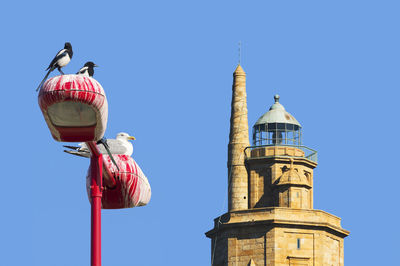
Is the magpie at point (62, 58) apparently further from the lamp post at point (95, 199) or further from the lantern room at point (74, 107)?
the lamp post at point (95, 199)

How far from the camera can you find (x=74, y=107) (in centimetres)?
2427

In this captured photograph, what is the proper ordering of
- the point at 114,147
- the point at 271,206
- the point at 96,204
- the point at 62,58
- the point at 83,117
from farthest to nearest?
the point at 271,206 < the point at 114,147 < the point at 62,58 < the point at 96,204 < the point at 83,117

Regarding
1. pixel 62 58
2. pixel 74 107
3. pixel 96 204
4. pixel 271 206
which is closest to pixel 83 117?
pixel 74 107

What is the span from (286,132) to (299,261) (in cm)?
1092

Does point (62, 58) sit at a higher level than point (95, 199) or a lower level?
higher

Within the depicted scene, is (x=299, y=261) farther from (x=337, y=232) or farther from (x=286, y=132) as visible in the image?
(x=286, y=132)

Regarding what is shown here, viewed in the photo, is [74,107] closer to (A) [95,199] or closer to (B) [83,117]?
(B) [83,117]

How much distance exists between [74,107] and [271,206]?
7617 centimetres

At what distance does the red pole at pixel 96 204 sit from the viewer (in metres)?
24.6

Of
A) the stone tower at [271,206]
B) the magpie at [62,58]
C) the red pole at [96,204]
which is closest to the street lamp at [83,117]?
the red pole at [96,204]

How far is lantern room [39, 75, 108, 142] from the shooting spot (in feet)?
78.8

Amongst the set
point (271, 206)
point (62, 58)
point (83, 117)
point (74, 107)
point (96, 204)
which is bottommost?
point (96, 204)

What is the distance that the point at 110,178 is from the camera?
2792 centimetres

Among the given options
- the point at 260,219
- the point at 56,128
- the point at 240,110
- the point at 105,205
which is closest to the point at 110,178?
the point at 105,205
